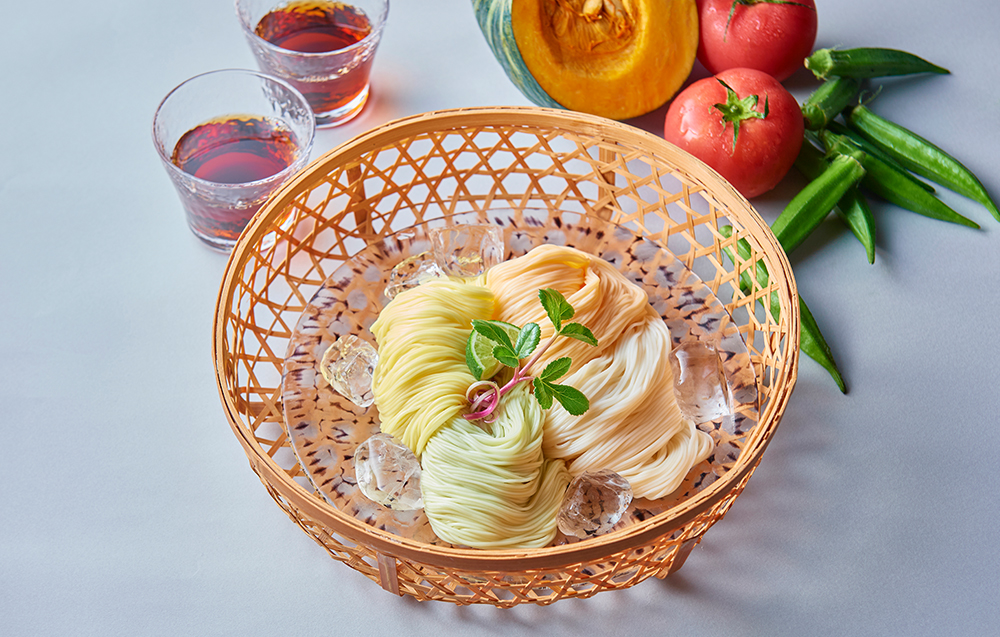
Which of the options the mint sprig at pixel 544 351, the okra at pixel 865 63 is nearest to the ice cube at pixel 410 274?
the mint sprig at pixel 544 351

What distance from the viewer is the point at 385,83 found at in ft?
5.47

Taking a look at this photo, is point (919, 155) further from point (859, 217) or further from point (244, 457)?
point (244, 457)

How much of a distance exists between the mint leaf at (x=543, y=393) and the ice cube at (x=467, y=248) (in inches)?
12.0

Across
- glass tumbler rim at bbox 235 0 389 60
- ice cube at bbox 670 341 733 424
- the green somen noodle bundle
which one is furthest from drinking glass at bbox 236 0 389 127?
ice cube at bbox 670 341 733 424

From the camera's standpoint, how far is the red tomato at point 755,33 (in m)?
1.47

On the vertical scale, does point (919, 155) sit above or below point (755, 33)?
below

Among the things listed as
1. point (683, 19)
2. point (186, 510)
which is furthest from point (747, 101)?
point (186, 510)

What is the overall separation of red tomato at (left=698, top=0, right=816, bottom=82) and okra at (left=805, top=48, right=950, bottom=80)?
0.14 ft

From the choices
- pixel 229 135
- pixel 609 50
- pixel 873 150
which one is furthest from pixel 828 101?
pixel 229 135

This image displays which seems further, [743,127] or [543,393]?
[743,127]

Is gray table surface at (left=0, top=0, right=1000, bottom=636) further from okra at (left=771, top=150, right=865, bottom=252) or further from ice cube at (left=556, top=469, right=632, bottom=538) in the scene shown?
ice cube at (left=556, top=469, right=632, bottom=538)

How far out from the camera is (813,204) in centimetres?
139

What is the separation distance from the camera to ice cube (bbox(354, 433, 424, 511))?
0.98 meters

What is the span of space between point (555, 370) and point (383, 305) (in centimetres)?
36
